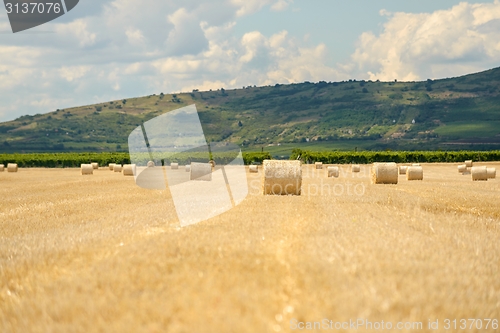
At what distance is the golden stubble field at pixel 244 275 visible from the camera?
5.41 metres

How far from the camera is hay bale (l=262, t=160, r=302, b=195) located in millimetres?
20047

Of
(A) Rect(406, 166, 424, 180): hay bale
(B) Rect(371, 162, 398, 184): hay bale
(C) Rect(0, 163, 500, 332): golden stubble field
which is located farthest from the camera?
(A) Rect(406, 166, 424, 180): hay bale

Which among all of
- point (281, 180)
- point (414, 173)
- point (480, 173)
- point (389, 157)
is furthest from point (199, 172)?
point (389, 157)

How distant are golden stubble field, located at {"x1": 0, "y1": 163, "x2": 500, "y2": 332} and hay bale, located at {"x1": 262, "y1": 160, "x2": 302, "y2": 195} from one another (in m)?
8.70

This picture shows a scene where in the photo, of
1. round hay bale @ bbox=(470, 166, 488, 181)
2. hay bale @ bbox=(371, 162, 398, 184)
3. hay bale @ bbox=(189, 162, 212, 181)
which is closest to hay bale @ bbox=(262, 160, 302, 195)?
hay bale @ bbox=(371, 162, 398, 184)

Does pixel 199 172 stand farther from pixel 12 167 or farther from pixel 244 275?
pixel 12 167

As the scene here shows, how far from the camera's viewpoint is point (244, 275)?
6438 millimetres

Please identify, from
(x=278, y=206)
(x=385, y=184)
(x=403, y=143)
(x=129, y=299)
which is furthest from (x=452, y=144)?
(x=129, y=299)

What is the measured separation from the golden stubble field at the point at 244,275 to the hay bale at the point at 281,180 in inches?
342

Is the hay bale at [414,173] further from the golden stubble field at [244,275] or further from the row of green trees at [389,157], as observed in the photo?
the row of green trees at [389,157]

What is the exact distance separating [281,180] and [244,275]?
541 inches

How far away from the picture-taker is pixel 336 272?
6.39 metres

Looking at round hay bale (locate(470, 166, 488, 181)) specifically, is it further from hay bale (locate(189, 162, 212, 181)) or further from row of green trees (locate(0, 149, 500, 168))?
row of green trees (locate(0, 149, 500, 168))

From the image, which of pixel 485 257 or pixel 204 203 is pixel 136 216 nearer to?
pixel 204 203
